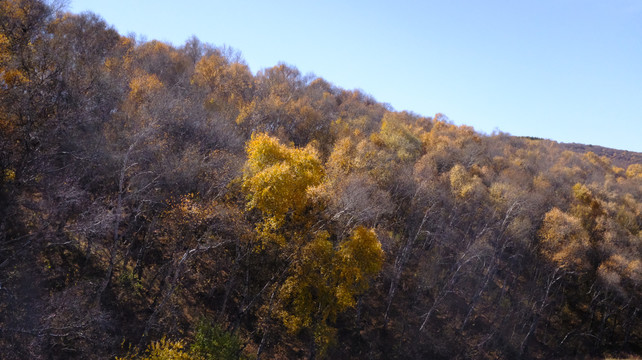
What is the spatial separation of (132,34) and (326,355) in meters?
50.7

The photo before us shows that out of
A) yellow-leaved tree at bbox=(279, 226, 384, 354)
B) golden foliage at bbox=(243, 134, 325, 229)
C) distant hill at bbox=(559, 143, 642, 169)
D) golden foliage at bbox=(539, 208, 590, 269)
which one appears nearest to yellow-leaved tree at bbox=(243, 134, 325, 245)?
golden foliage at bbox=(243, 134, 325, 229)

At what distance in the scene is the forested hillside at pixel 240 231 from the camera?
15469 millimetres

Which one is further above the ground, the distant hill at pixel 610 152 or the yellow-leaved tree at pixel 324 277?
the distant hill at pixel 610 152

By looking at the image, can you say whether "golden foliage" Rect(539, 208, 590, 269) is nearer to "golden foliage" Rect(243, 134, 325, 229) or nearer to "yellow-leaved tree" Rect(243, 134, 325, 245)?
"golden foliage" Rect(243, 134, 325, 229)

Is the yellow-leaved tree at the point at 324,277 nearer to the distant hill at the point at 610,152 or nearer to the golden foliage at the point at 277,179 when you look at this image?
the golden foliage at the point at 277,179

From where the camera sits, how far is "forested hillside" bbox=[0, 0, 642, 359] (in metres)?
15.5

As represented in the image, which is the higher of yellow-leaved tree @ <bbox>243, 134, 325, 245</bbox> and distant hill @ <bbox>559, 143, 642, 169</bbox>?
distant hill @ <bbox>559, 143, 642, 169</bbox>

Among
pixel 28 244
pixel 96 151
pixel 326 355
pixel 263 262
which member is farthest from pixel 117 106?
pixel 326 355

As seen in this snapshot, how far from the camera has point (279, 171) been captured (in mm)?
18703

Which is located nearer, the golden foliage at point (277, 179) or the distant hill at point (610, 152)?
the golden foliage at point (277, 179)

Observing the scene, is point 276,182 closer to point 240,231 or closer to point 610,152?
point 240,231

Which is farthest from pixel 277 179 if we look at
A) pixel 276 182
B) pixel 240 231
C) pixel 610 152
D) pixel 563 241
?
pixel 610 152

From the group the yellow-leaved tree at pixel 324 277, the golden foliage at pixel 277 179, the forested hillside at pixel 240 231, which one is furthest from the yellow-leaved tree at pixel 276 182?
the yellow-leaved tree at pixel 324 277

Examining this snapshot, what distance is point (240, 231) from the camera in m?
18.5
